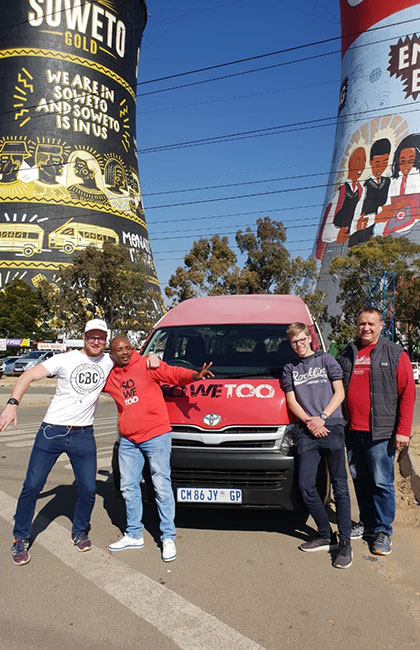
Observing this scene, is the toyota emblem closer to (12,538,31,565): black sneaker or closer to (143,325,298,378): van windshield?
(143,325,298,378): van windshield

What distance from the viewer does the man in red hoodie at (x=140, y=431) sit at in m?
4.54

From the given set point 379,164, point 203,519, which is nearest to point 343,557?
point 203,519

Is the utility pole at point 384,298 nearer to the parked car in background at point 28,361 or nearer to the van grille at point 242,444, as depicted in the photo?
the parked car in background at point 28,361

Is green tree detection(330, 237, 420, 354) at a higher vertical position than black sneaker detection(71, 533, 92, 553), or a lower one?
higher

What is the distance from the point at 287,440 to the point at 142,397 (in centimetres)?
124

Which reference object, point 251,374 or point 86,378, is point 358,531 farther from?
point 86,378

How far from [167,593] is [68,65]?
179ft

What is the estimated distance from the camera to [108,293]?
37.0 meters

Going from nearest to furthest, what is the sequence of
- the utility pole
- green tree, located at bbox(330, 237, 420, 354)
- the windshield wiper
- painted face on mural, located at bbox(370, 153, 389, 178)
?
the windshield wiper < the utility pole < green tree, located at bbox(330, 237, 420, 354) < painted face on mural, located at bbox(370, 153, 389, 178)

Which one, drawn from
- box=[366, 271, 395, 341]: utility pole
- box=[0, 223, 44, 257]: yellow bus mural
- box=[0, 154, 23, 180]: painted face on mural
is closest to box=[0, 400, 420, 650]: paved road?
box=[366, 271, 395, 341]: utility pole

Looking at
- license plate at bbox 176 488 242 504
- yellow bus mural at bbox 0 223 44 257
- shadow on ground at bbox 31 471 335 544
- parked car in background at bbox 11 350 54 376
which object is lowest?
parked car in background at bbox 11 350 54 376

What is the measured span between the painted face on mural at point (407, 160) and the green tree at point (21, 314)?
32.1 m

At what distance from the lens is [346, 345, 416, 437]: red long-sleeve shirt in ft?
14.9

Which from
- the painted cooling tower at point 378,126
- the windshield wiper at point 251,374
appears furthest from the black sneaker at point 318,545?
the painted cooling tower at point 378,126
